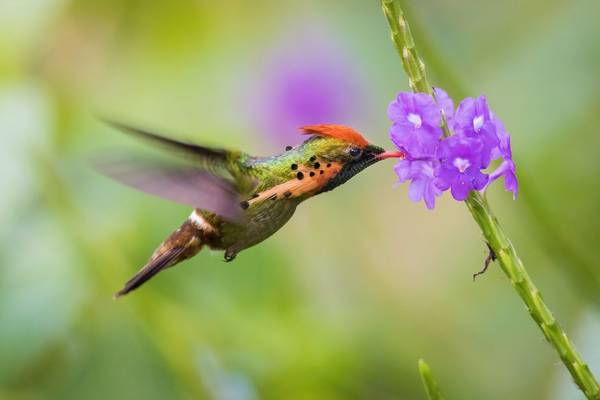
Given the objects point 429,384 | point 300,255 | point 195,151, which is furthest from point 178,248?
point 300,255

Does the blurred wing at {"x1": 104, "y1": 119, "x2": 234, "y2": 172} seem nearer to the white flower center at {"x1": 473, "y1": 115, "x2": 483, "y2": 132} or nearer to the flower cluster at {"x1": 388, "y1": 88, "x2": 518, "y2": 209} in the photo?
the flower cluster at {"x1": 388, "y1": 88, "x2": 518, "y2": 209}

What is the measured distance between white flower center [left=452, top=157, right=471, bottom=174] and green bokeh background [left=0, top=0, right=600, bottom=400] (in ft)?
4.09

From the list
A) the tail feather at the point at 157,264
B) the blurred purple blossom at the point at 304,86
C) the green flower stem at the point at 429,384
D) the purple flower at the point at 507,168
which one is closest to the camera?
the green flower stem at the point at 429,384

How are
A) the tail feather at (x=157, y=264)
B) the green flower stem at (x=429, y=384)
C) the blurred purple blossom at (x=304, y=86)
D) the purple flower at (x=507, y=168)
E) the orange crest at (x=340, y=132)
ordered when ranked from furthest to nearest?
the blurred purple blossom at (x=304, y=86), the tail feather at (x=157, y=264), the orange crest at (x=340, y=132), the purple flower at (x=507, y=168), the green flower stem at (x=429, y=384)

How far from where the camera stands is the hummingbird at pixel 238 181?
1.71 m

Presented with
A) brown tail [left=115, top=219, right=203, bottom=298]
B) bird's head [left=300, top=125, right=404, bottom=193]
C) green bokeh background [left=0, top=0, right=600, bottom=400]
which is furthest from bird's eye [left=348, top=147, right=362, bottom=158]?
green bokeh background [left=0, top=0, right=600, bottom=400]

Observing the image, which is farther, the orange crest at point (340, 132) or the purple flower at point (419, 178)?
the orange crest at point (340, 132)

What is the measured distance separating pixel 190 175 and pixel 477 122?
56 cm

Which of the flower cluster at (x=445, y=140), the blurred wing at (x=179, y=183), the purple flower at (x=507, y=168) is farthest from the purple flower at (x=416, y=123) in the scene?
the blurred wing at (x=179, y=183)

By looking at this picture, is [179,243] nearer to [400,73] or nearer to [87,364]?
[87,364]

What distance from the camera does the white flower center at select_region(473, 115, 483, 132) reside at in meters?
1.62

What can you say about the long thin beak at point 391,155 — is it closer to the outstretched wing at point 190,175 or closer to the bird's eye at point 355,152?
the bird's eye at point 355,152

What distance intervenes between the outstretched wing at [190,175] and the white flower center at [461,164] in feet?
1.54

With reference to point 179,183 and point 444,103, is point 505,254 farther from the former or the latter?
point 179,183
